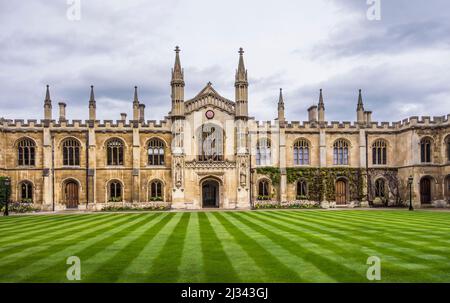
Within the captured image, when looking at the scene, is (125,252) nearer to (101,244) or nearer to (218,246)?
(101,244)

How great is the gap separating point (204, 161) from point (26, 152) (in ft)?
55.9

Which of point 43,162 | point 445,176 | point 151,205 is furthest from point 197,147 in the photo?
point 445,176

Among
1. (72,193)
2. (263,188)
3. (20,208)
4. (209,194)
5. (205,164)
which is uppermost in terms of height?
(205,164)

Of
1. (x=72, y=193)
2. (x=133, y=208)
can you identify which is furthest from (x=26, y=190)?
(x=133, y=208)

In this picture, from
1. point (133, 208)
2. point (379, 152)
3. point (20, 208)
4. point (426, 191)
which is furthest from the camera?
point (379, 152)

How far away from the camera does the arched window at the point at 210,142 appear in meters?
39.8

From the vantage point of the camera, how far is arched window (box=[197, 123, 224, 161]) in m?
39.8

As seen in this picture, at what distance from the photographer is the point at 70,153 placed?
40000mm

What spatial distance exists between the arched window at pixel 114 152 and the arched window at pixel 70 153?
2.93m

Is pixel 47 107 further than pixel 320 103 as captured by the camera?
No

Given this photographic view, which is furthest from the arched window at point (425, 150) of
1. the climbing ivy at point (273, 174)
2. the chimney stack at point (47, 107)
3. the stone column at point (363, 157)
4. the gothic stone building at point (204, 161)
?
the chimney stack at point (47, 107)

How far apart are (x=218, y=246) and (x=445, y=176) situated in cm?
3286

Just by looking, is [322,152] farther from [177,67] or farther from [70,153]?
[70,153]
